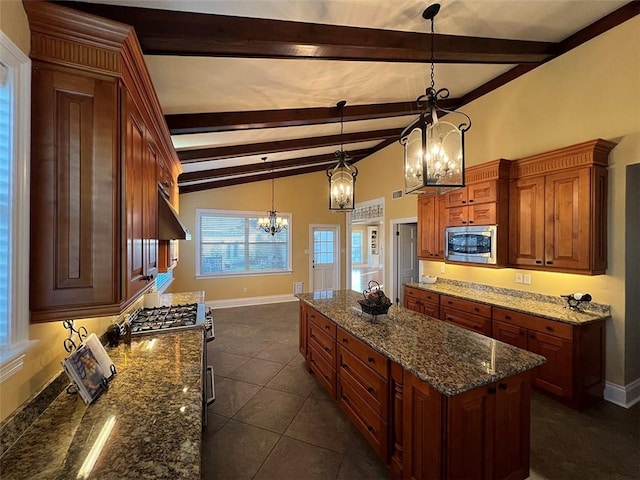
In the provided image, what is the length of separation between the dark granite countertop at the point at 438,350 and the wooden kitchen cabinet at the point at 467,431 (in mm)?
107

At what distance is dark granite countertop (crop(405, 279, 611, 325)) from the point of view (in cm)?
273

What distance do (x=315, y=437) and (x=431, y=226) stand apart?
11.1 ft

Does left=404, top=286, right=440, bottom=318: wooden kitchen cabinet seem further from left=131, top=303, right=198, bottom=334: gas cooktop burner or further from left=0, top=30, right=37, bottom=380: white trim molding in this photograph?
left=0, top=30, right=37, bottom=380: white trim molding

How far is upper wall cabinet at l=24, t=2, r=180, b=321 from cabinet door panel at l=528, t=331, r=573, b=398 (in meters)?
3.57

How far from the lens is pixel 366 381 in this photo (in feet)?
6.95

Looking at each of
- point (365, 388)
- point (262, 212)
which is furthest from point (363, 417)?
point (262, 212)

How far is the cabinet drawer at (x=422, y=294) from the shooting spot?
4090 mm

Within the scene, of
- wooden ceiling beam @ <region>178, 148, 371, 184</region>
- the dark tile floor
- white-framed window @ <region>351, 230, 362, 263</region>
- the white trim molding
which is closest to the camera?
the white trim molding

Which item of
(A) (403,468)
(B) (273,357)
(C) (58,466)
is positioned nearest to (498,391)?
(A) (403,468)

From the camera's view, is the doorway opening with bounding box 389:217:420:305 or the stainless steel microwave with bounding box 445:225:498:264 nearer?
the stainless steel microwave with bounding box 445:225:498:264

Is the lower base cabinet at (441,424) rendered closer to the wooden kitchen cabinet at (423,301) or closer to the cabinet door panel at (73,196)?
the cabinet door panel at (73,196)

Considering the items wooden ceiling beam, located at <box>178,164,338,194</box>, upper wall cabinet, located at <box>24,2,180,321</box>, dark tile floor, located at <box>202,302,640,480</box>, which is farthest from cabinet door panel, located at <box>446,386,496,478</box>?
wooden ceiling beam, located at <box>178,164,338,194</box>

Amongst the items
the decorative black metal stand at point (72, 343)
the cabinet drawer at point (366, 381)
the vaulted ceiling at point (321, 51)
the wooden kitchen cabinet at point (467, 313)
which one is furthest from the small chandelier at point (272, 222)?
the decorative black metal stand at point (72, 343)

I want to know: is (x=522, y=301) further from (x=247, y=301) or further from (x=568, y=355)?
(x=247, y=301)
